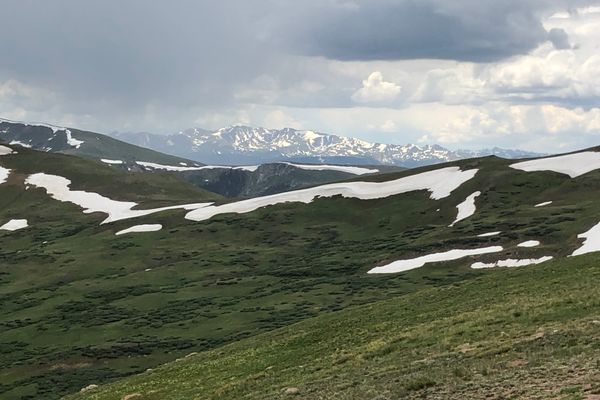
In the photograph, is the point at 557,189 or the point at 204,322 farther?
the point at 557,189

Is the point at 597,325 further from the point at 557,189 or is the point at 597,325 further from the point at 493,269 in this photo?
the point at 557,189

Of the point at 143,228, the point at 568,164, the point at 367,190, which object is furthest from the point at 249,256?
the point at 568,164

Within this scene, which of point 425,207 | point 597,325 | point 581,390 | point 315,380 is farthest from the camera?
point 425,207

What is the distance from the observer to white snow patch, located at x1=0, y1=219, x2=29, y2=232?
615 feet

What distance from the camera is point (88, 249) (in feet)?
505

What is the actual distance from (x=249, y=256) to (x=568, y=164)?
272 feet

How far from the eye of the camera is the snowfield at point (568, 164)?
146m

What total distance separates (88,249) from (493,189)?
330 feet

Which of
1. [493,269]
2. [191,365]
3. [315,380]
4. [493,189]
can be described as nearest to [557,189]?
[493,189]

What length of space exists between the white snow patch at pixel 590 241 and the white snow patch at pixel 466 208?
1453 inches

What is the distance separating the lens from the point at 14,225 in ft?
627

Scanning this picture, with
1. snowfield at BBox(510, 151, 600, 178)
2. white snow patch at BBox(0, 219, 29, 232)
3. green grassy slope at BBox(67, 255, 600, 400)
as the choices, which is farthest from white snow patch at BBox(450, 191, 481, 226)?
white snow patch at BBox(0, 219, 29, 232)

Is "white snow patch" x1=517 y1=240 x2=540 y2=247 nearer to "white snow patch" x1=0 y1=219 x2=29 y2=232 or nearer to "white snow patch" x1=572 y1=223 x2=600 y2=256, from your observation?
"white snow patch" x1=572 y1=223 x2=600 y2=256

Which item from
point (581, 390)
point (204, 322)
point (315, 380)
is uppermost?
point (581, 390)
